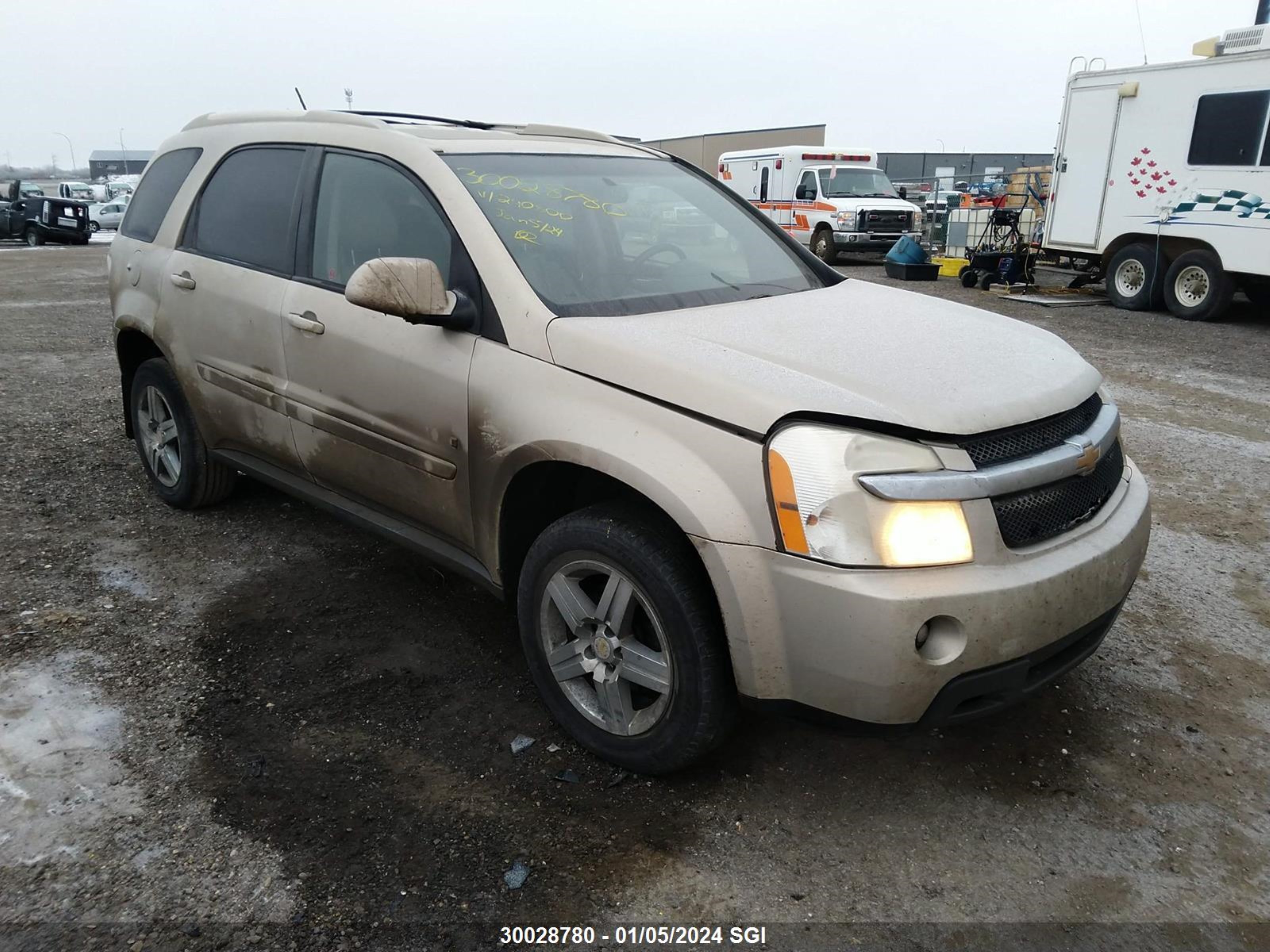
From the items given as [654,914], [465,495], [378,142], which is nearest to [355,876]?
[654,914]

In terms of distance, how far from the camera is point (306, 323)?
3.47 m

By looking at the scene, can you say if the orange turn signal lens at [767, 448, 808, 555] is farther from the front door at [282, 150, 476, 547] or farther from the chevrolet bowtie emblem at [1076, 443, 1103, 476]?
the front door at [282, 150, 476, 547]

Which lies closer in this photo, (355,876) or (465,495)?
(355,876)

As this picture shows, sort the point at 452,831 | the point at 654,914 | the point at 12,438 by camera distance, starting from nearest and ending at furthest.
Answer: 1. the point at 654,914
2. the point at 452,831
3. the point at 12,438

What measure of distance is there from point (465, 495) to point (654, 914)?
1380 mm

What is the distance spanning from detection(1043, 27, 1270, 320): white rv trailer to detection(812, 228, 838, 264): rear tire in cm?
659

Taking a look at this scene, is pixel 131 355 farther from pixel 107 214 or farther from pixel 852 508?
pixel 107 214

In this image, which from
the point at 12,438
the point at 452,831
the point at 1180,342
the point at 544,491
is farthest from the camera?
the point at 1180,342

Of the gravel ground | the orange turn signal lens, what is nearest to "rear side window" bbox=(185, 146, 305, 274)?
the gravel ground

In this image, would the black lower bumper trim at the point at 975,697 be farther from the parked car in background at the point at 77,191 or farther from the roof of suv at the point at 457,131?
the parked car in background at the point at 77,191

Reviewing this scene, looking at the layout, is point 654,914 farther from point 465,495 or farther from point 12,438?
point 12,438

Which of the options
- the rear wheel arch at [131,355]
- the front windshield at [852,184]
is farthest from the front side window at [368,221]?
the front windshield at [852,184]

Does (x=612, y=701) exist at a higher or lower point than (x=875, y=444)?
lower

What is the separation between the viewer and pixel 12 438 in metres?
6.06
